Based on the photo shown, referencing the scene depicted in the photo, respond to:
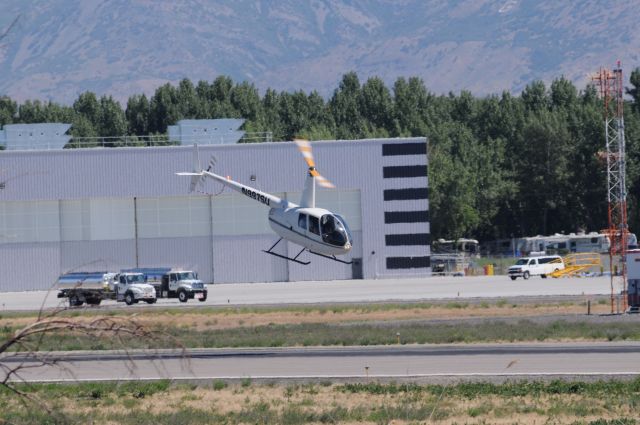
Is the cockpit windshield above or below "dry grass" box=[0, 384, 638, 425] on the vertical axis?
above

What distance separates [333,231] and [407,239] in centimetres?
3796

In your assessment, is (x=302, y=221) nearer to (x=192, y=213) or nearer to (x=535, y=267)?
(x=535, y=267)

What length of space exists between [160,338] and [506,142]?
13027 cm

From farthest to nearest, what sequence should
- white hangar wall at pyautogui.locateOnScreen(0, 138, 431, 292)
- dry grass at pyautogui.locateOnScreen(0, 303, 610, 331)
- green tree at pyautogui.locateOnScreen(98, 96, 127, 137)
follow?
green tree at pyautogui.locateOnScreen(98, 96, 127, 137)
white hangar wall at pyautogui.locateOnScreen(0, 138, 431, 292)
dry grass at pyautogui.locateOnScreen(0, 303, 610, 331)

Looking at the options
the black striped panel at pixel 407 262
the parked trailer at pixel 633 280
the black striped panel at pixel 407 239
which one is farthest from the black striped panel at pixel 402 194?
the parked trailer at pixel 633 280

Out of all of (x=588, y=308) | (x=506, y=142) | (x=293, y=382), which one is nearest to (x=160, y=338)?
(x=293, y=382)

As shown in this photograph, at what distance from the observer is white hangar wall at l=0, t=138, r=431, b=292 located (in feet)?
293

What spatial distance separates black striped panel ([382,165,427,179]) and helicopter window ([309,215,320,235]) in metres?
37.9

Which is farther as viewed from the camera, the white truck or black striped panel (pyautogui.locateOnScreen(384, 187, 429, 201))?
black striped panel (pyautogui.locateOnScreen(384, 187, 429, 201))

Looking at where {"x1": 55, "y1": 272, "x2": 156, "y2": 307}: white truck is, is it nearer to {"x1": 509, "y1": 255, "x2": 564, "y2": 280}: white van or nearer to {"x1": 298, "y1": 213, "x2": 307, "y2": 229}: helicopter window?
{"x1": 298, "y1": 213, "x2": 307, "y2": 229}: helicopter window

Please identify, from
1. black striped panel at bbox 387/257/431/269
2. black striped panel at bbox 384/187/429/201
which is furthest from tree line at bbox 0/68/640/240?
black striped panel at bbox 387/257/431/269

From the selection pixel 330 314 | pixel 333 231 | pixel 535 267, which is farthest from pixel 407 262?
pixel 333 231

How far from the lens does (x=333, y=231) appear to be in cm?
5328

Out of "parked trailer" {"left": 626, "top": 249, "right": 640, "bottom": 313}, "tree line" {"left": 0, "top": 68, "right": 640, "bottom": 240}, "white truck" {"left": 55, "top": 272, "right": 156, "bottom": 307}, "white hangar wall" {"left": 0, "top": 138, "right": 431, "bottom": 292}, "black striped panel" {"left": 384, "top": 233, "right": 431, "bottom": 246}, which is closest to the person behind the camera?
"parked trailer" {"left": 626, "top": 249, "right": 640, "bottom": 313}
